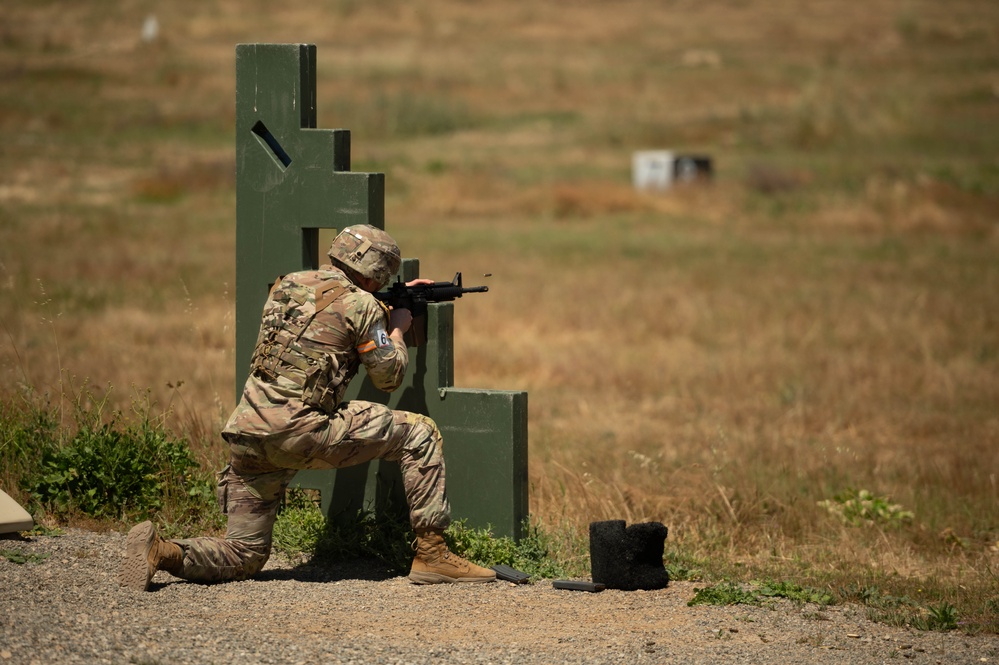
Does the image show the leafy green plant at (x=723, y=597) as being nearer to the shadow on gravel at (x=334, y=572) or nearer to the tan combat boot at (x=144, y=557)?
the shadow on gravel at (x=334, y=572)

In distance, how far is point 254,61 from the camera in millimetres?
7008

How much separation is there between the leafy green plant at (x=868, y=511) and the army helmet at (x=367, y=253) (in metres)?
3.81

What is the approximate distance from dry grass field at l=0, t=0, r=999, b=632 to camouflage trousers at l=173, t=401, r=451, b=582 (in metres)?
1.36

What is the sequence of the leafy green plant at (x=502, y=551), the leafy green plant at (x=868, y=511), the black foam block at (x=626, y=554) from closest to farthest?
the black foam block at (x=626, y=554) < the leafy green plant at (x=502, y=551) < the leafy green plant at (x=868, y=511)

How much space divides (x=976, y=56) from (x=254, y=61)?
5785 cm

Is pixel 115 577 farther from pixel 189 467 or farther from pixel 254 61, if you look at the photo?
pixel 254 61

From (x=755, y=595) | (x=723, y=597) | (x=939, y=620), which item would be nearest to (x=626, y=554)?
(x=723, y=597)

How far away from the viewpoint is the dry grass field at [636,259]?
871 centimetres

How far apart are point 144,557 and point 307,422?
931 millimetres

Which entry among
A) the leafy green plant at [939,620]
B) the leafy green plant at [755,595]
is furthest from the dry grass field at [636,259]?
the leafy green plant at [755,595]

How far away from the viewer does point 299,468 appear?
6.14 metres

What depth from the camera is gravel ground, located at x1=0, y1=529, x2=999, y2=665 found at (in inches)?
200

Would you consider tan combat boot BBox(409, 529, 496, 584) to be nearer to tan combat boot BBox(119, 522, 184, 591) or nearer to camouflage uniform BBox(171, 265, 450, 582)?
camouflage uniform BBox(171, 265, 450, 582)

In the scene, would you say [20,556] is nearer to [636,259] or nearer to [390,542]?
[390,542]
